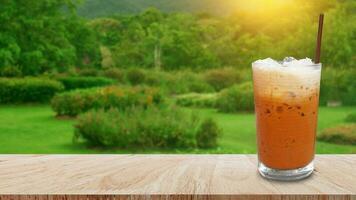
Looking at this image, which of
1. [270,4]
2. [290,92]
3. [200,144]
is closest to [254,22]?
[270,4]

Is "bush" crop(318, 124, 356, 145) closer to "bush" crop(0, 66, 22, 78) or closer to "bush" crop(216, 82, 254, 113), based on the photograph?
"bush" crop(216, 82, 254, 113)

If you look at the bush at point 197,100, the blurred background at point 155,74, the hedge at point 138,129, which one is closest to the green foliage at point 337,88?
the blurred background at point 155,74

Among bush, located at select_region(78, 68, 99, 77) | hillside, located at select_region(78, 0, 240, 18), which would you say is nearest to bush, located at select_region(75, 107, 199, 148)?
bush, located at select_region(78, 68, 99, 77)

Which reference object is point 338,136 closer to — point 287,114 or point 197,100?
point 197,100

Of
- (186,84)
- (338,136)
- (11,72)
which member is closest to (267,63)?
(338,136)

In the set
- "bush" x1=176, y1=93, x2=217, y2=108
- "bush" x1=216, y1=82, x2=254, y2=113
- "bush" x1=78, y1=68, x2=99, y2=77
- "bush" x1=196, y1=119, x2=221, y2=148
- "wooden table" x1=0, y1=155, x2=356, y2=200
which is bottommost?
"bush" x1=78, y1=68, x2=99, y2=77

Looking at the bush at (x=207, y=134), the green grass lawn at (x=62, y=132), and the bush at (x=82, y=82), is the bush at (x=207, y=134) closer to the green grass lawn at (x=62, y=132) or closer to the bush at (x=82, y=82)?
the green grass lawn at (x=62, y=132)
